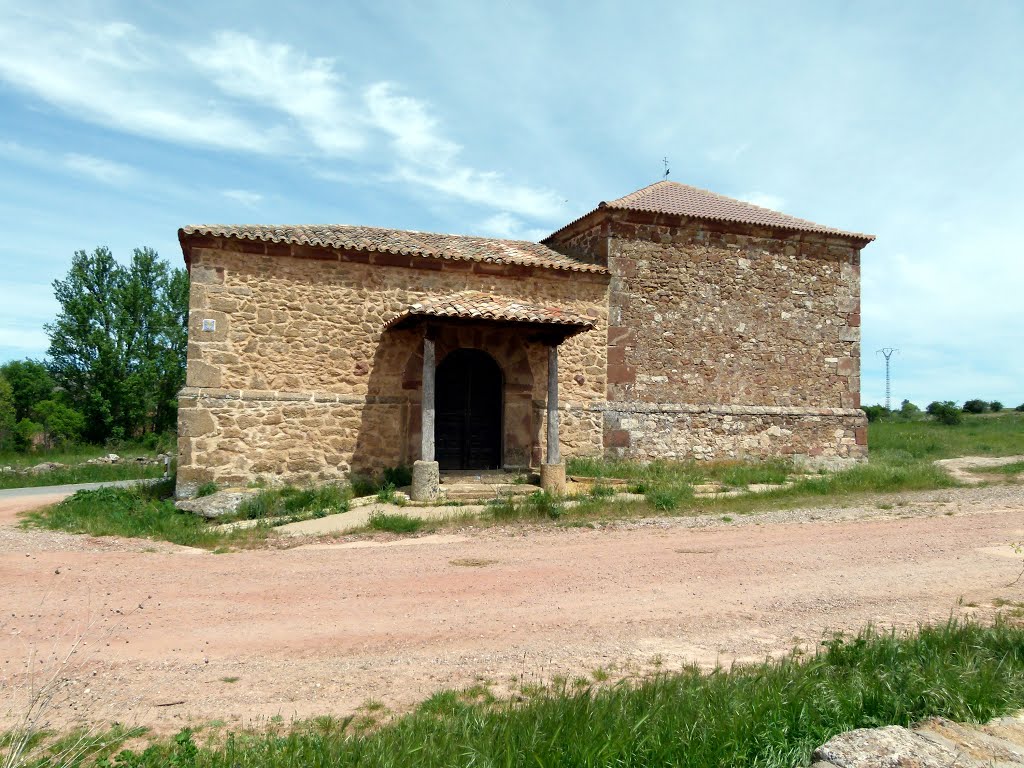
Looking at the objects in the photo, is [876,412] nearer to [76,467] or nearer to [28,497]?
[76,467]

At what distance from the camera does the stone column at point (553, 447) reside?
12.4 meters

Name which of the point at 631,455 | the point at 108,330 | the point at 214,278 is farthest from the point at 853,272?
the point at 108,330

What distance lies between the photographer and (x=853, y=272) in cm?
1656

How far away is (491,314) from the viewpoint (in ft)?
39.2

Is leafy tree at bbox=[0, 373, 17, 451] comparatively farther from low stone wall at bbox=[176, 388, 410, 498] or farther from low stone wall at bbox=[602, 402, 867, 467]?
low stone wall at bbox=[602, 402, 867, 467]

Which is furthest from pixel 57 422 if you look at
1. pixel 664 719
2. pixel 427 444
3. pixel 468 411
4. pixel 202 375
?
pixel 664 719

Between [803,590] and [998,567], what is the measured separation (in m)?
2.22

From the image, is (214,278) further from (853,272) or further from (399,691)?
(853,272)

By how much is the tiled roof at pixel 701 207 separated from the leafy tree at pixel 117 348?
25.7 m

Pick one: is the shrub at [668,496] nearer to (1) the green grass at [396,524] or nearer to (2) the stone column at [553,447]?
(2) the stone column at [553,447]

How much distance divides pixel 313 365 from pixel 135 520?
Answer: 12.8ft

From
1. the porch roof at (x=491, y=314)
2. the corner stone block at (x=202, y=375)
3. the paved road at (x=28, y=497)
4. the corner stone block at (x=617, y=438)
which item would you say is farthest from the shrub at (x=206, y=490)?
the corner stone block at (x=617, y=438)

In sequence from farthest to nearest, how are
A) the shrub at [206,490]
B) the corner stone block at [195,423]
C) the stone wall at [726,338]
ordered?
the stone wall at [726,338], the corner stone block at [195,423], the shrub at [206,490]

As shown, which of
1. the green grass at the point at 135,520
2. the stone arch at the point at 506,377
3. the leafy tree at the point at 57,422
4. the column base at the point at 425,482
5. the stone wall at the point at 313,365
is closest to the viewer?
the green grass at the point at 135,520
